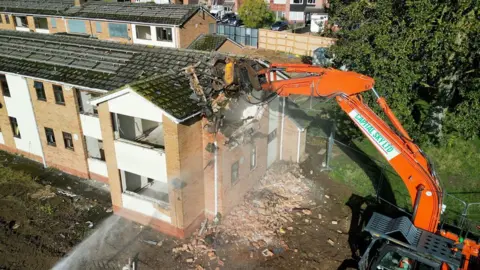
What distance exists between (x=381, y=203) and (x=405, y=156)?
22.1 ft

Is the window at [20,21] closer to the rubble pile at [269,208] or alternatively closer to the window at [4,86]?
the window at [4,86]

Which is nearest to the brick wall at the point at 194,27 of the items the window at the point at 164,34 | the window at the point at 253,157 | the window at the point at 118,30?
the window at the point at 164,34

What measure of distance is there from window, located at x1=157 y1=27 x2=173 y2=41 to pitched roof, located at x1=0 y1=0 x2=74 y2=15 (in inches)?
457

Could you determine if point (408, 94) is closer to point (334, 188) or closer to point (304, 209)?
point (334, 188)

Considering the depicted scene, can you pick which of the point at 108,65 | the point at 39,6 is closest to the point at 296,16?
the point at 39,6

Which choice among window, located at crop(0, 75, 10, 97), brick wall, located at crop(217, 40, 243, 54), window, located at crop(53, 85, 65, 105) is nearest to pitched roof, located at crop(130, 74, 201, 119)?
window, located at crop(53, 85, 65, 105)

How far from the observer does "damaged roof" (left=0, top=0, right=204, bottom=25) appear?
3344 centimetres

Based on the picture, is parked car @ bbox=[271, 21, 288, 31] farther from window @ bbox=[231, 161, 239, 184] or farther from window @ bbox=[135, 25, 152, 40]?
window @ bbox=[231, 161, 239, 184]

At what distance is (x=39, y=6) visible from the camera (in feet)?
130

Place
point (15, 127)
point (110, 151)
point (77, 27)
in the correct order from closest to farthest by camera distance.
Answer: point (110, 151)
point (15, 127)
point (77, 27)

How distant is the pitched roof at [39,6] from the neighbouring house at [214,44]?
50.0 feet

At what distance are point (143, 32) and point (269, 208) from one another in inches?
1019

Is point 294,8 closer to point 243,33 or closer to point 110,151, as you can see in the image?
point 243,33

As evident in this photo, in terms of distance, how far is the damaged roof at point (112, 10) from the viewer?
33438 millimetres
